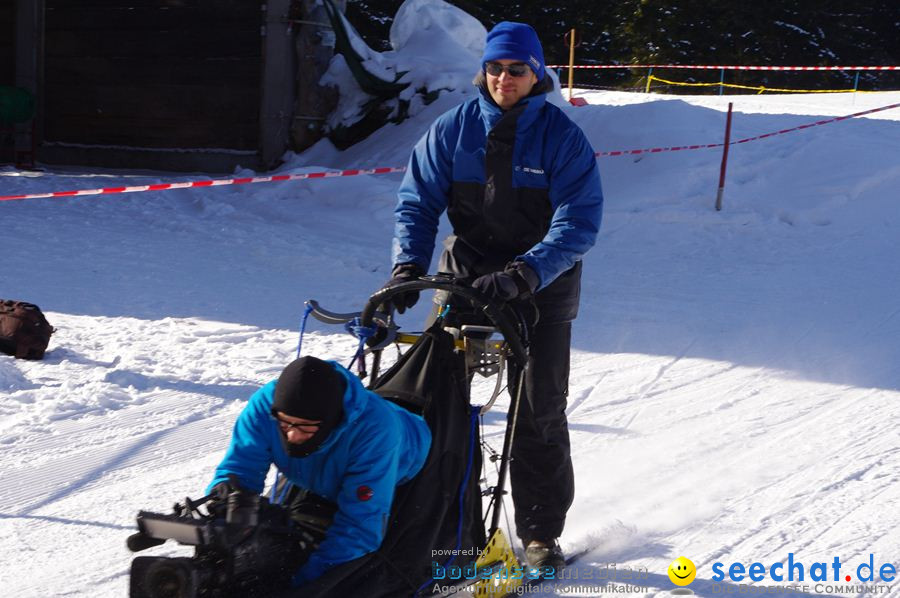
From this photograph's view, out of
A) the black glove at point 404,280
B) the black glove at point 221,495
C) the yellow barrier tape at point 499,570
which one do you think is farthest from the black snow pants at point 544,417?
the black glove at point 221,495

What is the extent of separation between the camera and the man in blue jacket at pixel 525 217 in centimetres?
343

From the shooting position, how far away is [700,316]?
764 cm

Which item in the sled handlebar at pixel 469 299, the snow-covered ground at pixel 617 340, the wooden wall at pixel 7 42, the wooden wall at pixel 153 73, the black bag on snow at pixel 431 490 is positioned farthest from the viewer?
the wooden wall at pixel 7 42

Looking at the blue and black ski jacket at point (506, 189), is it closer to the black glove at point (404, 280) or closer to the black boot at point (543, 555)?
the black glove at point (404, 280)

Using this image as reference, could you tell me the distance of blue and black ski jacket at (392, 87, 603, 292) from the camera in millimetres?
3422

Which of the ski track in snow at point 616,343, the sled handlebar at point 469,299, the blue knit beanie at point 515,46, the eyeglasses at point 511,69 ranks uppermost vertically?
the blue knit beanie at point 515,46

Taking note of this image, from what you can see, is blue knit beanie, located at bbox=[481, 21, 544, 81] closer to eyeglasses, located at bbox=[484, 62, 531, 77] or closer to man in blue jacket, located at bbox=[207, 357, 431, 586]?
eyeglasses, located at bbox=[484, 62, 531, 77]

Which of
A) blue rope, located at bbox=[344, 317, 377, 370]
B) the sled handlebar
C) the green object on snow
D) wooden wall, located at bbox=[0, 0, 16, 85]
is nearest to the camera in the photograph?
the sled handlebar

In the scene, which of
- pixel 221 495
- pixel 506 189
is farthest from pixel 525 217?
pixel 221 495

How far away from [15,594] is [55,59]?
13421 millimetres

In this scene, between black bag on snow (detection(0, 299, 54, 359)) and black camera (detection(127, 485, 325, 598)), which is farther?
black bag on snow (detection(0, 299, 54, 359))

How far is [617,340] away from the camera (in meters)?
7.05

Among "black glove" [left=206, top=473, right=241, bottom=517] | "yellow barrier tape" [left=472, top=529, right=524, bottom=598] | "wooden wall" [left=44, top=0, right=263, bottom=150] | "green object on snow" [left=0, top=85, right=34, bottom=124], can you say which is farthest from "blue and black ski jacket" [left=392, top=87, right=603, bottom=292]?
"green object on snow" [left=0, top=85, right=34, bottom=124]

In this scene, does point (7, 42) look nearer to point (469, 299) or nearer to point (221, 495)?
point (469, 299)
